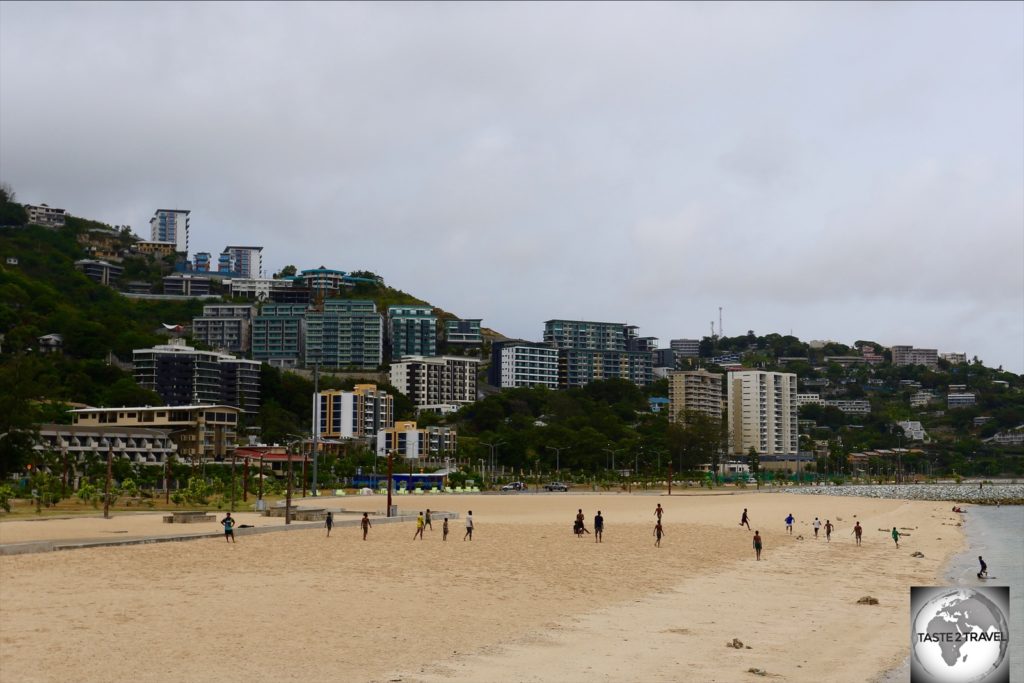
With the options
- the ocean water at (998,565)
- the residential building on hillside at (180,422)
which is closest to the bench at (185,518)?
the ocean water at (998,565)

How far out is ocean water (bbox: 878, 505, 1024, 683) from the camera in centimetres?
1978

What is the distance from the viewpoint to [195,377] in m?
162

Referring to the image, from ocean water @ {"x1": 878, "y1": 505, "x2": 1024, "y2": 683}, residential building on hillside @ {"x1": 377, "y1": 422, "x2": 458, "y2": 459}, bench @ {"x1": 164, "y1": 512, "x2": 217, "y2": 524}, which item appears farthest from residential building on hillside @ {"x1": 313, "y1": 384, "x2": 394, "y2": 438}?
bench @ {"x1": 164, "y1": 512, "x2": 217, "y2": 524}

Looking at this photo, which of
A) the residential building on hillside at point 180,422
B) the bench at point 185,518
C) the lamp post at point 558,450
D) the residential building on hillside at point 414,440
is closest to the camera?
the bench at point 185,518

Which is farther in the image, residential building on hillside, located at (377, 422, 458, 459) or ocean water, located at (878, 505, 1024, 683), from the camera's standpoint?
residential building on hillside, located at (377, 422, 458, 459)

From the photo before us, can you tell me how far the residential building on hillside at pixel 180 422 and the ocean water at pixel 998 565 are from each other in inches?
3309

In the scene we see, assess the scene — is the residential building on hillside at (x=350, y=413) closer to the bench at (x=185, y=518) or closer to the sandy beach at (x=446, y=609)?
the bench at (x=185, y=518)

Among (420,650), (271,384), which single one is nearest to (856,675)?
(420,650)

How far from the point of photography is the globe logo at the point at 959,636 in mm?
5594

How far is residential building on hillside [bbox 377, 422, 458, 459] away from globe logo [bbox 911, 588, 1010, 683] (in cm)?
14730

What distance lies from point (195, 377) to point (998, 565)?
139460mm

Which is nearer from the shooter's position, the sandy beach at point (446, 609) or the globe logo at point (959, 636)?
the globe logo at point (959, 636)

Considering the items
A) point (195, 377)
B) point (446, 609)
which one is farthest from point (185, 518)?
point (195, 377)

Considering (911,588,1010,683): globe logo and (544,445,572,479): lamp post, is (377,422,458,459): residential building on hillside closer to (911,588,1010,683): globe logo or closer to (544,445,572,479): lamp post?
(544,445,572,479): lamp post
